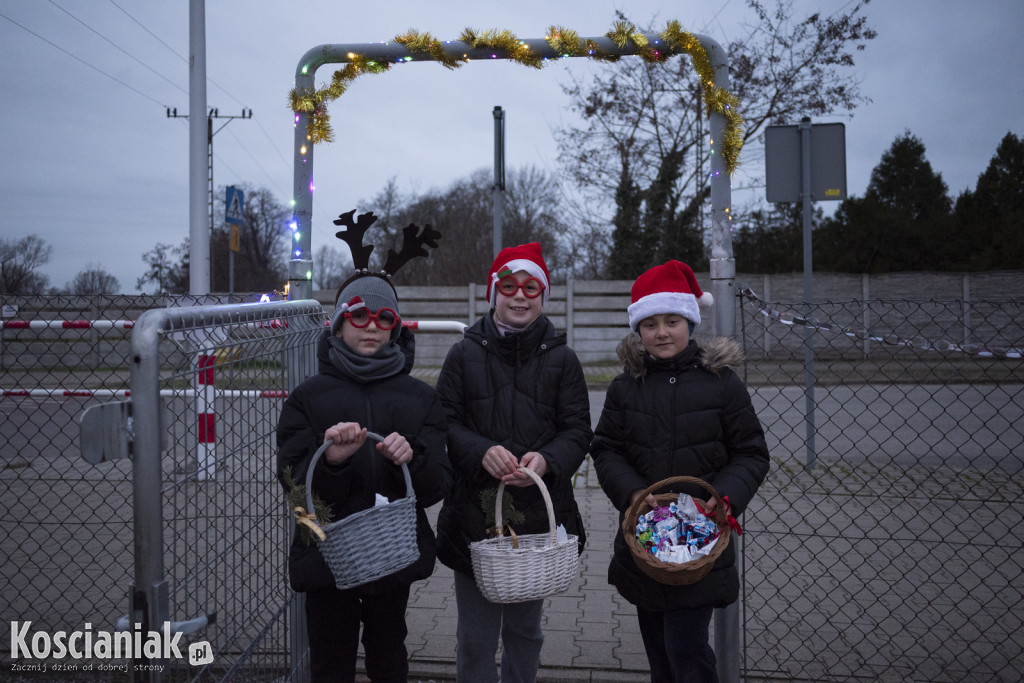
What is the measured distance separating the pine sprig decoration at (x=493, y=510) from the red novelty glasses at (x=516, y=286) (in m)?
0.71

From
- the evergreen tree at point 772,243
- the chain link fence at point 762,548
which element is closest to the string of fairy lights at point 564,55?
the chain link fence at point 762,548

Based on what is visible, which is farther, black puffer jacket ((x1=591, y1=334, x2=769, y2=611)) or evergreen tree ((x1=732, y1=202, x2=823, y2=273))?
evergreen tree ((x1=732, y1=202, x2=823, y2=273))

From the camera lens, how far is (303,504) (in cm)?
210

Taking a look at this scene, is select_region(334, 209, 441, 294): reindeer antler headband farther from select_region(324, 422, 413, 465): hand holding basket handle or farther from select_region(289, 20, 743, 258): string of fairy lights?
select_region(324, 422, 413, 465): hand holding basket handle

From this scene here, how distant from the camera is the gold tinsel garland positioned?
9.61 ft

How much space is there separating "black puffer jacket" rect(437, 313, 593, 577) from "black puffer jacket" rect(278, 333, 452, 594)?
15 cm

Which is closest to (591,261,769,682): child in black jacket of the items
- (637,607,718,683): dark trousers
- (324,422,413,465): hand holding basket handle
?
(637,607,718,683): dark trousers

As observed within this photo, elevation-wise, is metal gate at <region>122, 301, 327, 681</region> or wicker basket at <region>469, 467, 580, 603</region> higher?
metal gate at <region>122, 301, 327, 681</region>

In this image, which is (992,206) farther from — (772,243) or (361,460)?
(361,460)

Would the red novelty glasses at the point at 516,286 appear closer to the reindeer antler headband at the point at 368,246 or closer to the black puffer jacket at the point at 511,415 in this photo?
the black puffer jacket at the point at 511,415

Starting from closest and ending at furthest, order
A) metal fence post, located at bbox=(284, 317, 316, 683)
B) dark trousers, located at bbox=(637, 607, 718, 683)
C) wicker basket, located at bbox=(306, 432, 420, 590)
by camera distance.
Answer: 1. wicker basket, located at bbox=(306, 432, 420, 590)
2. dark trousers, located at bbox=(637, 607, 718, 683)
3. metal fence post, located at bbox=(284, 317, 316, 683)

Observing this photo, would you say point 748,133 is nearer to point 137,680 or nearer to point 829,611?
point 829,611

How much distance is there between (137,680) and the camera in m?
1.58

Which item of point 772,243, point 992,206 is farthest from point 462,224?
point 992,206
